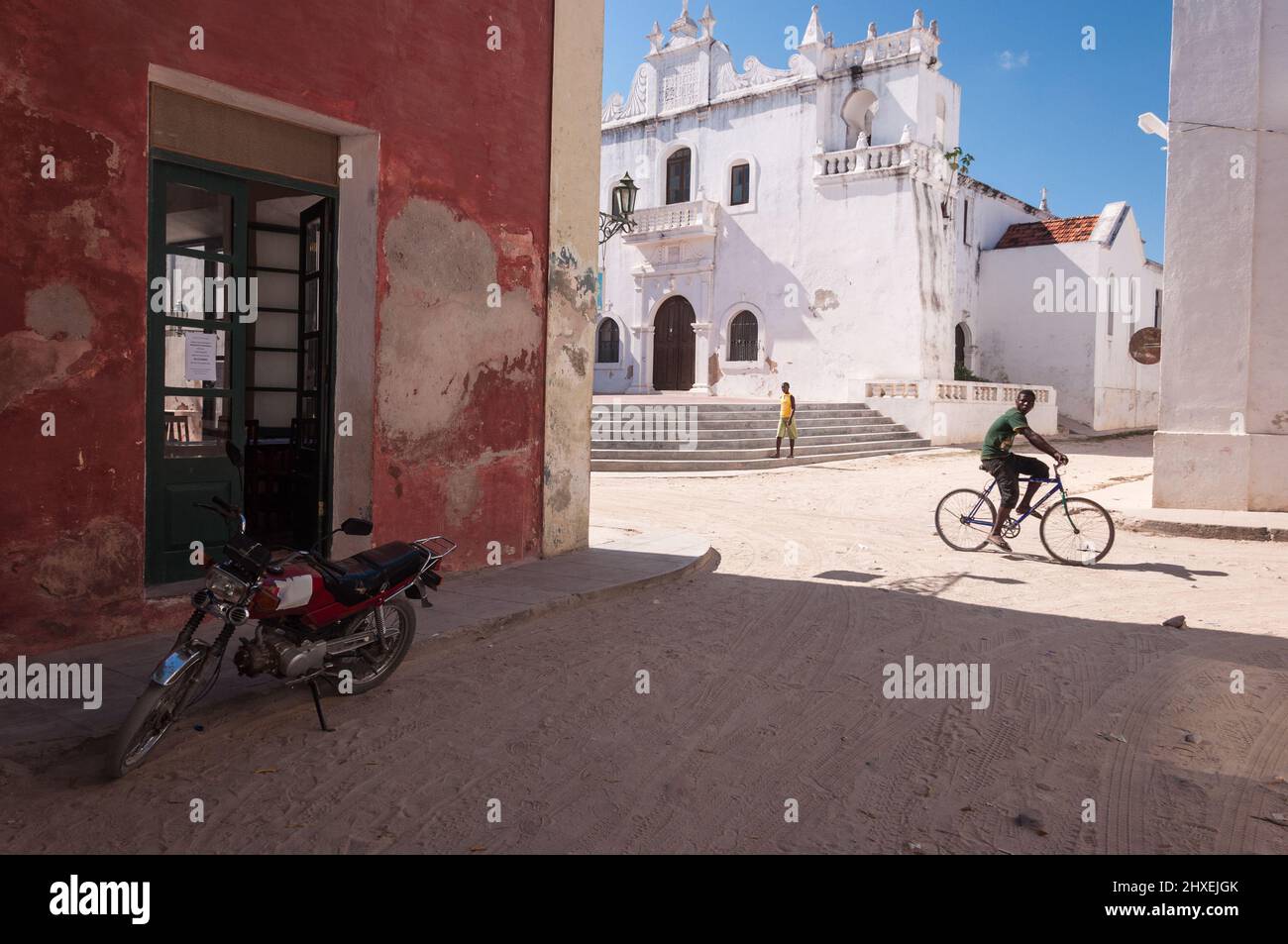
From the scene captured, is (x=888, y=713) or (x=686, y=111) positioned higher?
(x=686, y=111)

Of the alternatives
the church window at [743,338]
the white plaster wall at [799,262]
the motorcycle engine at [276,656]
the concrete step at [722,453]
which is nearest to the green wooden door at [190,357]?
the motorcycle engine at [276,656]

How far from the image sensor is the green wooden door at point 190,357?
580 centimetres

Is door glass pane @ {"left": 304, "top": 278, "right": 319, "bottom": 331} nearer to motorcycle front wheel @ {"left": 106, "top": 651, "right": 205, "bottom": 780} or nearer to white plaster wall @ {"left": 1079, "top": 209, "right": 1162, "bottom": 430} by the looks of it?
motorcycle front wheel @ {"left": 106, "top": 651, "right": 205, "bottom": 780}

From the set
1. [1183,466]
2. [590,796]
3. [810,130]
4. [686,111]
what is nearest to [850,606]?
[590,796]

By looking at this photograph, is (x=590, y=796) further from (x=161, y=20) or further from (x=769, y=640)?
(x=161, y=20)

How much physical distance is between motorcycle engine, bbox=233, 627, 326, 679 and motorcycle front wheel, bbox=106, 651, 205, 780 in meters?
0.24

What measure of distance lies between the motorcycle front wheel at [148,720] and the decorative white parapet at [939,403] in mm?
21035

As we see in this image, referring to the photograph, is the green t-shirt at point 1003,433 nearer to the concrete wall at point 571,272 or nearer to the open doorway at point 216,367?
the concrete wall at point 571,272

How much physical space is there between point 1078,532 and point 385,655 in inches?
267

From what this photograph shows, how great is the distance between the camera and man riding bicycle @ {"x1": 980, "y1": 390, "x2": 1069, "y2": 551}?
9180 mm

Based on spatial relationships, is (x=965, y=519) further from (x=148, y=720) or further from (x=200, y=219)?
(x=148, y=720)

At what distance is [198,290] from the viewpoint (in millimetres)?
6270

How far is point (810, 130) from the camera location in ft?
89.0
